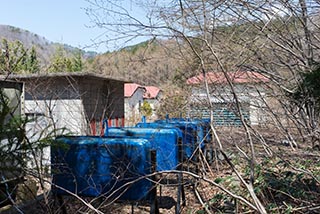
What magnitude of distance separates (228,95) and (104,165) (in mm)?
2747

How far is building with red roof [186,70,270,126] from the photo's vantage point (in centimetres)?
620

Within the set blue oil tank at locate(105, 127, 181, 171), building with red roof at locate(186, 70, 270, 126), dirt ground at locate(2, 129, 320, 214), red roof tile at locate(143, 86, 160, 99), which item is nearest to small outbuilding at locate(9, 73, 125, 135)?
red roof tile at locate(143, 86, 160, 99)

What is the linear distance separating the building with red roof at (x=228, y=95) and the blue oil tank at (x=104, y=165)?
6.56ft

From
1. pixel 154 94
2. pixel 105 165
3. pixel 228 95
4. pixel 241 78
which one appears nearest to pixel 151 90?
pixel 154 94

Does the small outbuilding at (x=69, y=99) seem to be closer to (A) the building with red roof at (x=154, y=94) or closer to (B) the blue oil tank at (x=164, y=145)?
(A) the building with red roof at (x=154, y=94)

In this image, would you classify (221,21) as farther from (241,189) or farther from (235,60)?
(241,189)

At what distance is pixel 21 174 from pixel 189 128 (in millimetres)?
4550

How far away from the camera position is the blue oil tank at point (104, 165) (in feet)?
14.8

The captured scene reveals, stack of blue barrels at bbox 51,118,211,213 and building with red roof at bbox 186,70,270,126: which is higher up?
building with red roof at bbox 186,70,270,126

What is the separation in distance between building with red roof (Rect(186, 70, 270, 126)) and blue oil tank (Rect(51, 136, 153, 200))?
1999mm

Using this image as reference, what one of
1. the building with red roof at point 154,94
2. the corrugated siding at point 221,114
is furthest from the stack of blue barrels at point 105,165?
the building with red roof at point 154,94

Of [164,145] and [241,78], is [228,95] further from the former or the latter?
[164,145]

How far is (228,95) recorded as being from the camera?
6148 millimetres

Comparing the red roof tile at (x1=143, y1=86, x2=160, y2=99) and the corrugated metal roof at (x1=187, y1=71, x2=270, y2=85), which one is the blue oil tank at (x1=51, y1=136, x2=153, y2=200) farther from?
the red roof tile at (x1=143, y1=86, x2=160, y2=99)
